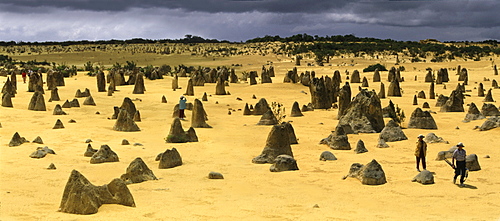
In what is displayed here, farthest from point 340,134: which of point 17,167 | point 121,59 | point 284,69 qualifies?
point 121,59

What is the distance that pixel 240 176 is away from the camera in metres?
12.8

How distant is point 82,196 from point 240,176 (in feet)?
14.2

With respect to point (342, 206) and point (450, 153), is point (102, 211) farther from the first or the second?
point (450, 153)

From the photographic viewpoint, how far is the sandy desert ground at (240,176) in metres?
9.66

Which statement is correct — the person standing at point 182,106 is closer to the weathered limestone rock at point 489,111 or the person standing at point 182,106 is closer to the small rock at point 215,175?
the small rock at point 215,175

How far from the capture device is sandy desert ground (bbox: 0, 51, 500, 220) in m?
9.66

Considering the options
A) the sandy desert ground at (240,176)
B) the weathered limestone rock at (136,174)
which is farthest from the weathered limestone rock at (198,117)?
the weathered limestone rock at (136,174)

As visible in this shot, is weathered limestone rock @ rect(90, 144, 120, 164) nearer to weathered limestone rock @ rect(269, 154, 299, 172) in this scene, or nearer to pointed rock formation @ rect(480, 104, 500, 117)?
weathered limestone rock @ rect(269, 154, 299, 172)

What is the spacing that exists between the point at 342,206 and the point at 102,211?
12.8 ft

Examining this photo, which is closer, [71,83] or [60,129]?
[60,129]

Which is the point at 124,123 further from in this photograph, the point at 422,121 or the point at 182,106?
the point at 422,121

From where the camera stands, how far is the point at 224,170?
1349 cm

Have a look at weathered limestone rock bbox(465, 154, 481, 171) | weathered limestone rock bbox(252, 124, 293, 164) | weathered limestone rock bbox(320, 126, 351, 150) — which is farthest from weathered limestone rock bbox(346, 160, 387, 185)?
weathered limestone rock bbox(320, 126, 351, 150)

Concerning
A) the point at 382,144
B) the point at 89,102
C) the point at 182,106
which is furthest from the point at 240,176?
the point at 89,102
